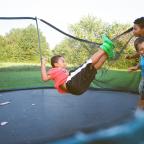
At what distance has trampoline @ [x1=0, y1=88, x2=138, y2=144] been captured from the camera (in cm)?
219

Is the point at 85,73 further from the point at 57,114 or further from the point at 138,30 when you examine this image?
the point at 57,114

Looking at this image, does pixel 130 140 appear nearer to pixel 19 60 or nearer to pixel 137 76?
pixel 137 76

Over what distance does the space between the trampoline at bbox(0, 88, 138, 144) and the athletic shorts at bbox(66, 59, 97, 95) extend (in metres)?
0.27

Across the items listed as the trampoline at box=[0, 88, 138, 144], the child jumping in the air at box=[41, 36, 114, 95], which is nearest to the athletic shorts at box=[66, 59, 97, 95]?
the child jumping in the air at box=[41, 36, 114, 95]

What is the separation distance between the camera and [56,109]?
10.6 feet

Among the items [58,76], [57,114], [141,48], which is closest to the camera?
[141,48]

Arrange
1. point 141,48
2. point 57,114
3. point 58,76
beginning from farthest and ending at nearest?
point 57,114
point 58,76
point 141,48

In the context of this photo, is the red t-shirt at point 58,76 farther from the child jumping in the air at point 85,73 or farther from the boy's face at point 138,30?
the boy's face at point 138,30

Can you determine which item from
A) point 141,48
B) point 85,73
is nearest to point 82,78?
point 85,73

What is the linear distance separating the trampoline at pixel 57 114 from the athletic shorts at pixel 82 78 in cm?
27

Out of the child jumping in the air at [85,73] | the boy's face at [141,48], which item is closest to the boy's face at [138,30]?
the boy's face at [141,48]

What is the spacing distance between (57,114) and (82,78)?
2.92ft

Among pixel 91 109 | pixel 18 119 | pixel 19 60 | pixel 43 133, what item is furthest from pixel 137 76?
pixel 43 133

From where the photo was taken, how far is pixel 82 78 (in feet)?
6.96
